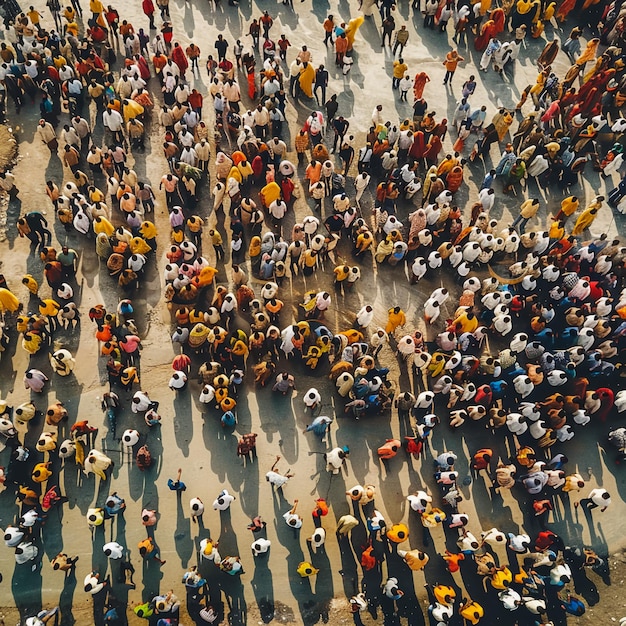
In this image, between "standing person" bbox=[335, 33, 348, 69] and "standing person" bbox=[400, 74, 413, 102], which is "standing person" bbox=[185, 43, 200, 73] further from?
"standing person" bbox=[400, 74, 413, 102]

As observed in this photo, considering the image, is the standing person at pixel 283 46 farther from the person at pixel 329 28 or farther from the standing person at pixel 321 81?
the standing person at pixel 321 81

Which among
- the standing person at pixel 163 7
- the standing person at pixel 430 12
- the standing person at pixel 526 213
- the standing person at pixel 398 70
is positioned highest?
the standing person at pixel 163 7

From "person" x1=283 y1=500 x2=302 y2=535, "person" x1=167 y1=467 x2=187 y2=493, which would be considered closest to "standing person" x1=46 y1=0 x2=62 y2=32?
"person" x1=167 y1=467 x2=187 y2=493

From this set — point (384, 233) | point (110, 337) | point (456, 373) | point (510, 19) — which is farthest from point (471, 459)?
point (510, 19)

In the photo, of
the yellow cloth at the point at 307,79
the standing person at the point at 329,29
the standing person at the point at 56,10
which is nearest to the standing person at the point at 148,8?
the standing person at the point at 56,10

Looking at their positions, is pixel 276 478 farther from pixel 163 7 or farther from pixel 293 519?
pixel 163 7
